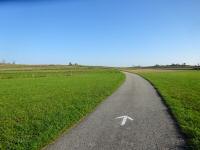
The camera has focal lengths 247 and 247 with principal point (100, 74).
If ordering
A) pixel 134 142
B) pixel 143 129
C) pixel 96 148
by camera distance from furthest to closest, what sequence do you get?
pixel 143 129, pixel 134 142, pixel 96 148

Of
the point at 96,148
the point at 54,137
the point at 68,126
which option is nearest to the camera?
the point at 96,148

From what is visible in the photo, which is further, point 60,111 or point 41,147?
point 60,111

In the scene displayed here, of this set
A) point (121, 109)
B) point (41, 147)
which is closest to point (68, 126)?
point (41, 147)

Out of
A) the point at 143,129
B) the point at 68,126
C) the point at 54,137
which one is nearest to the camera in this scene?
the point at 54,137

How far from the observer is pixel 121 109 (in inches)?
481

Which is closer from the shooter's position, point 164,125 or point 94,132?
point 94,132

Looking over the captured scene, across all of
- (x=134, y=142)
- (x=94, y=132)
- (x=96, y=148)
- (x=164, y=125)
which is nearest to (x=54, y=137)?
(x=94, y=132)

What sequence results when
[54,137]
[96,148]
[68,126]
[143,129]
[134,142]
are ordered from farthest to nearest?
[68,126] → [143,129] → [54,137] → [134,142] → [96,148]

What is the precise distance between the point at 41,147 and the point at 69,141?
807 millimetres

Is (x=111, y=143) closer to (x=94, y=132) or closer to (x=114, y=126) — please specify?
(x=94, y=132)

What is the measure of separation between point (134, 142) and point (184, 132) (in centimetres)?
196

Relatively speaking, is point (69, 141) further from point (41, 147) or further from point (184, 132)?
point (184, 132)

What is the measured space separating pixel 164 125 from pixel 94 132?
8.65ft

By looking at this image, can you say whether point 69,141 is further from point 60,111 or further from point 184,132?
point 60,111
